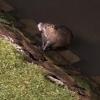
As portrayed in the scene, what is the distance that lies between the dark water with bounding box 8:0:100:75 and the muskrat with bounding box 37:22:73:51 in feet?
0.88

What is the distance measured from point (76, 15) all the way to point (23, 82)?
330 centimetres

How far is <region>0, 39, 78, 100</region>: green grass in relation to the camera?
527 cm

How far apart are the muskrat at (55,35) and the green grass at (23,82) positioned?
157 cm

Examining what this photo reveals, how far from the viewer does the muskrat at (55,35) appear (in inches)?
292

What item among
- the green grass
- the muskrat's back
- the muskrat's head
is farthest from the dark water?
the green grass

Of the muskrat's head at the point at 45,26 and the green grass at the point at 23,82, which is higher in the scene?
the muskrat's head at the point at 45,26

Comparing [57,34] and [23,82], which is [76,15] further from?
[23,82]

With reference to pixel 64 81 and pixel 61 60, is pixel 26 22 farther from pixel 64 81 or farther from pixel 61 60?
pixel 64 81

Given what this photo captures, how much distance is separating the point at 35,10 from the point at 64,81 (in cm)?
298

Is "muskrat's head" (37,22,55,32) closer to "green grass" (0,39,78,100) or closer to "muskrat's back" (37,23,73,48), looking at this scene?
"muskrat's back" (37,23,73,48)

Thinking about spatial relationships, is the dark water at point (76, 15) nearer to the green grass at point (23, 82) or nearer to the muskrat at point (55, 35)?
the muskrat at point (55, 35)

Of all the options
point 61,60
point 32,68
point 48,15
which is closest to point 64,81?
point 32,68

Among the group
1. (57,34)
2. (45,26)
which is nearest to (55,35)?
(57,34)

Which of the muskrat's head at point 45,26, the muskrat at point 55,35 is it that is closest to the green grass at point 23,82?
the muskrat at point 55,35
